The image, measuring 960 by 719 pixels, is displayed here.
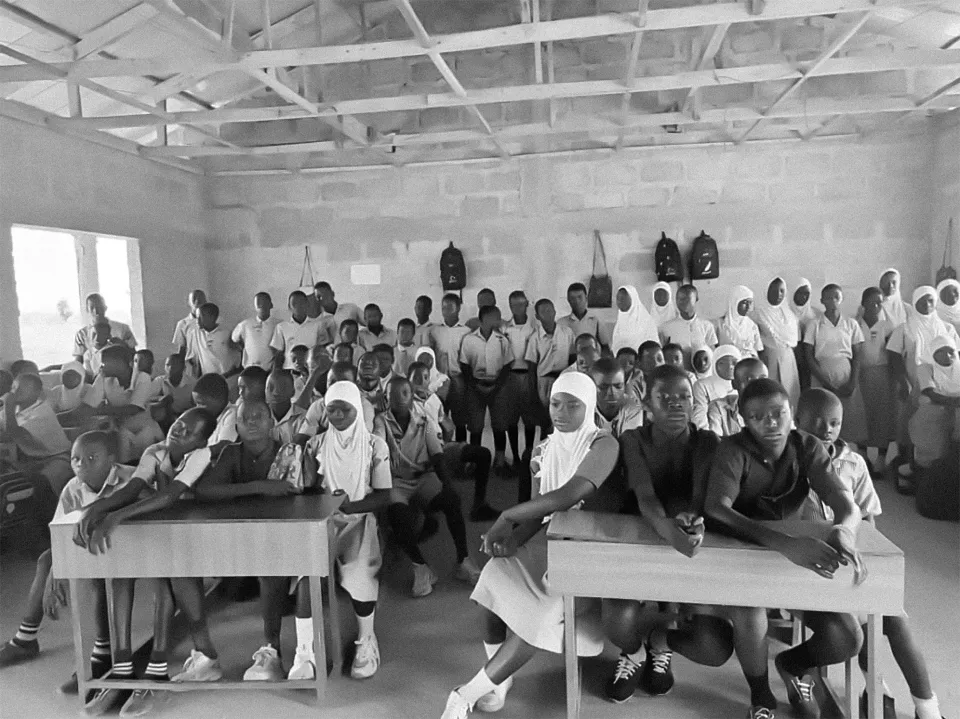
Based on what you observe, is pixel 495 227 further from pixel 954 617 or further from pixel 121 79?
pixel 954 617

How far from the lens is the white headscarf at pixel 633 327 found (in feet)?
19.8

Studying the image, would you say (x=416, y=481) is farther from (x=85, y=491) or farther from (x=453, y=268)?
(x=453, y=268)

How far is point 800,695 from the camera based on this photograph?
97.8 inches

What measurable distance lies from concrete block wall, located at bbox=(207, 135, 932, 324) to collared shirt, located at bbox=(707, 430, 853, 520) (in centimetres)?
541

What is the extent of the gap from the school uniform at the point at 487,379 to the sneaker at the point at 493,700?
3.03 meters

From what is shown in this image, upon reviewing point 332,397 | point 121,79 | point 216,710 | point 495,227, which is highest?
point 121,79

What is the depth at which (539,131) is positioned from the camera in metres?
6.12

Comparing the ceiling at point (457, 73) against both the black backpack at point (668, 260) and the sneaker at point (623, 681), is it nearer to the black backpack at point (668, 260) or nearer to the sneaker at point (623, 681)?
the black backpack at point (668, 260)

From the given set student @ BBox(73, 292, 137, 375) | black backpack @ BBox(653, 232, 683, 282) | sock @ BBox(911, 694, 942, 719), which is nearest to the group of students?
sock @ BBox(911, 694, 942, 719)

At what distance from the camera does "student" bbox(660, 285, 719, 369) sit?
5.48m

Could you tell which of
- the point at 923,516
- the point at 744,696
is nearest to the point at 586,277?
Answer: the point at 923,516

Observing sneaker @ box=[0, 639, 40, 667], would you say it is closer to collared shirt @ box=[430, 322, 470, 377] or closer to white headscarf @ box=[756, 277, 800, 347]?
collared shirt @ box=[430, 322, 470, 377]

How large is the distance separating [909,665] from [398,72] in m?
6.73

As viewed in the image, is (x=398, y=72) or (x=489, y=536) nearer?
(x=489, y=536)
